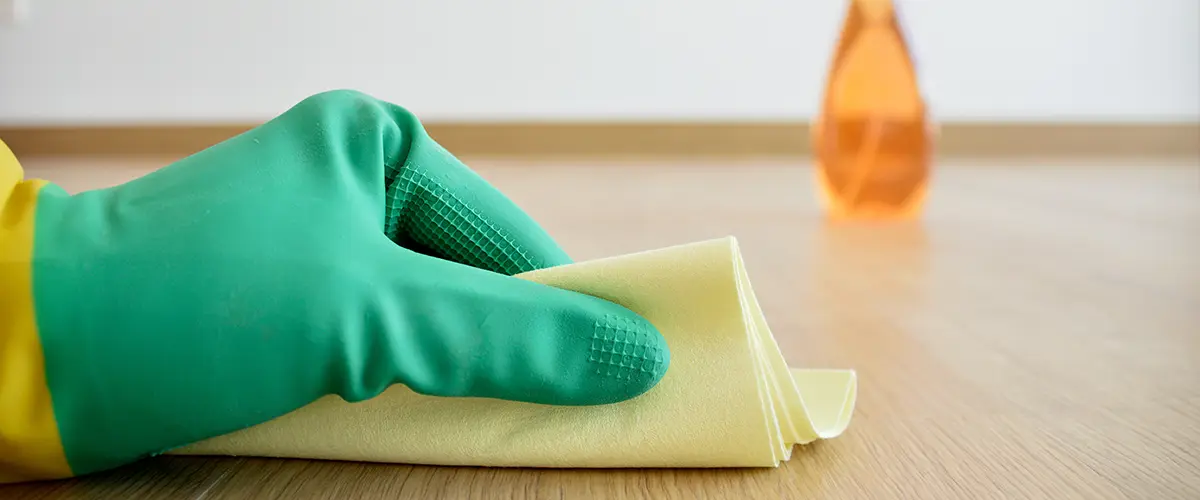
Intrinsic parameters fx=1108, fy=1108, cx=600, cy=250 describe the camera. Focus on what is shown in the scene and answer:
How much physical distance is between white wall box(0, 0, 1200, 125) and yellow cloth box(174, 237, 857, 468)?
2.29 metres

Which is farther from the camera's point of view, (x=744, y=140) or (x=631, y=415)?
(x=744, y=140)

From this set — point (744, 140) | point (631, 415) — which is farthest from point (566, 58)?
point (631, 415)

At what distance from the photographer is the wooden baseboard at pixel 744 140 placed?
2.91 meters

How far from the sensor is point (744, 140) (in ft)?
9.85

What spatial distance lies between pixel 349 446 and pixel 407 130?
0.18 m

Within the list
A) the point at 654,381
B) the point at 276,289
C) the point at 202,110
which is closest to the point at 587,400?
the point at 654,381

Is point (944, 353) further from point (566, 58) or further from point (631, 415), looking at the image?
point (566, 58)

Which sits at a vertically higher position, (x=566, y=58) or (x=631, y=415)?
(x=566, y=58)

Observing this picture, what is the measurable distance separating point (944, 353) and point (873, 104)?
77 centimetres

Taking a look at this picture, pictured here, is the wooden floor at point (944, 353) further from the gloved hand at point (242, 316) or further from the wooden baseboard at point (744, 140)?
the wooden baseboard at point (744, 140)

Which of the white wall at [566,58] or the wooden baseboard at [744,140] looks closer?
the white wall at [566,58]

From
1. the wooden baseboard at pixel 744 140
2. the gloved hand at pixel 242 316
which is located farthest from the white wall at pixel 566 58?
the gloved hand at pixel 242 316

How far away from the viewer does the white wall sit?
2.75 meters

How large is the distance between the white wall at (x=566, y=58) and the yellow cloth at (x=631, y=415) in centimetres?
229
